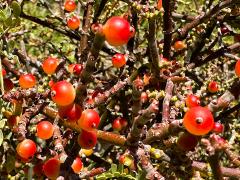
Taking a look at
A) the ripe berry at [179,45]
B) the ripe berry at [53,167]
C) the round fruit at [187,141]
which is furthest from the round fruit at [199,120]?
the ripe berry at [179,45]

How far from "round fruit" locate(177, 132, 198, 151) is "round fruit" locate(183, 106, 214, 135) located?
0.28 feet

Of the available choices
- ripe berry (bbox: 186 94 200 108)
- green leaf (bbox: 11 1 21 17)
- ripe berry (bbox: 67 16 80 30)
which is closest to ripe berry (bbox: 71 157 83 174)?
ripe berry (bbox: 186 94 200 108)

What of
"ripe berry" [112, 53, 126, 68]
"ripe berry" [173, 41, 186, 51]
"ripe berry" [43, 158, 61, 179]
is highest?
"ripe berry" [173, 41, 186, 51]

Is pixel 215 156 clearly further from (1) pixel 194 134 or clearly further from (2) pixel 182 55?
(2) pixel 182 55

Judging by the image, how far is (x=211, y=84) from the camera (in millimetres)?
3006

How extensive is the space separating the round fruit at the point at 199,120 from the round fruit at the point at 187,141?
3.3 inches

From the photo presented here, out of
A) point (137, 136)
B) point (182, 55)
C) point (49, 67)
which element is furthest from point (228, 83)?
point (137, 136)

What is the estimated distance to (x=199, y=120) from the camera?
1.53m

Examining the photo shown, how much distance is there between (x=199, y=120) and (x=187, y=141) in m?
0.23

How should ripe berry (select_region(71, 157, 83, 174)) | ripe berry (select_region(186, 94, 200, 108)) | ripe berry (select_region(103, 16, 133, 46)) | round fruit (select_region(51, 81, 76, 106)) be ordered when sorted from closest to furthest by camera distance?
ripe berry (select_region(103, 16, 133, 46)) < round fruit (select_region(51, 81, 76, 106)) < ripe berry (select_region(186, 94, 200, 108)) < ripe berry (select_region(71, 157, 83, 174))

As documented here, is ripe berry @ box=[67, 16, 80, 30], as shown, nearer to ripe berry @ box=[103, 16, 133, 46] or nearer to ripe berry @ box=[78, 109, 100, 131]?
ripe berry @ box=[78, 109, 100, 131]

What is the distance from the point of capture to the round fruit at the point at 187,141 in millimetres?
1696

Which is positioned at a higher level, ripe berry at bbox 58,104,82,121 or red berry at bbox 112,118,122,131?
red berry at bbox 112,118,122,131

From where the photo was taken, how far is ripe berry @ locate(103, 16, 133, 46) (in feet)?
5.01
